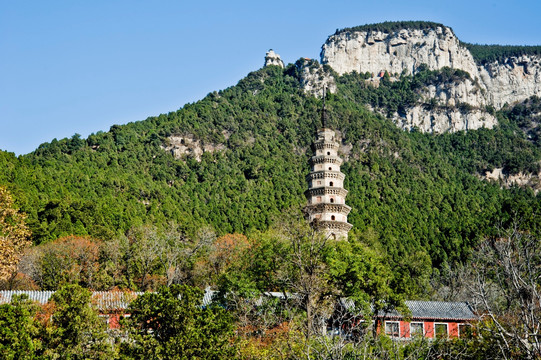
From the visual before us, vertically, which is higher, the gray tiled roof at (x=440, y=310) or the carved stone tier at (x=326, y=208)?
the carved stone tier at (x=326, y=208)

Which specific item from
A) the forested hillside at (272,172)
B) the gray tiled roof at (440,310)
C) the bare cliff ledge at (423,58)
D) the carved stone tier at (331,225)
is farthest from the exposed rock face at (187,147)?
the gray tiled roof at (440,310)

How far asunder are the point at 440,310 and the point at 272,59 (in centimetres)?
14827

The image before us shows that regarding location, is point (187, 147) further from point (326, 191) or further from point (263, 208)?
point (326, 191)

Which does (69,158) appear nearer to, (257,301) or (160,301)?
(257,301)

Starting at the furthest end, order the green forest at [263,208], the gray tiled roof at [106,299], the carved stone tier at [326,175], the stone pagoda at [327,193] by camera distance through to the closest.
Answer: the carved stone tier at [326,175]
the stone pagoda at [327,193]
the gray tiled roof at [106,299]
the green forest at [263,208]

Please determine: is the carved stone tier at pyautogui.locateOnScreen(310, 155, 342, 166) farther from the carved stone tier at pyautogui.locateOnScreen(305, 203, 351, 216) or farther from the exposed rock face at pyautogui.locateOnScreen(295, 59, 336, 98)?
the exposed rock face at pyautogui.locateOnScreen(295, 59, 336, 98)

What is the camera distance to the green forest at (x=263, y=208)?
28.1 metres

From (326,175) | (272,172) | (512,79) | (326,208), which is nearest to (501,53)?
(512,79)

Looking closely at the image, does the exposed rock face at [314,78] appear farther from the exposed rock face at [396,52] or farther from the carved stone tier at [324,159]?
the carved stone tier at [324,159]

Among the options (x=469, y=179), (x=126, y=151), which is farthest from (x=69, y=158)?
(x=469, y=179)

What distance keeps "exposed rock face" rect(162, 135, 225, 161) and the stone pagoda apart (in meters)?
71.8

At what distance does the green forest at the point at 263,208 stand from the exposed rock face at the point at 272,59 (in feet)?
27.0

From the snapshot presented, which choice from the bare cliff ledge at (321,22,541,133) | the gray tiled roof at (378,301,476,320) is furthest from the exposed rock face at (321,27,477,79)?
the gray tiled roof at (378,301,476,320)

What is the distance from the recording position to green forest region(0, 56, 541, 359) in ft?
92.3
